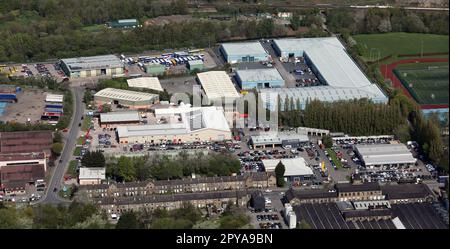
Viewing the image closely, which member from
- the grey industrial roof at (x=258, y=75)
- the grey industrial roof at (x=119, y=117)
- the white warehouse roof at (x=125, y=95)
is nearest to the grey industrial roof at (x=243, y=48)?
the grey industrial roof at (x=258, y=75)

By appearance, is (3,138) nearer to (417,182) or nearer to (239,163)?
(239,163)

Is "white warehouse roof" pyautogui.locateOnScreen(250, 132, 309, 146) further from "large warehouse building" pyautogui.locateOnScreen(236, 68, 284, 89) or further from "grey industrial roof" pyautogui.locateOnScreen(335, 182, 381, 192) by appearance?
"large warehouse building" pyautogui.locateOnScreen(236, 68, 284, 89)

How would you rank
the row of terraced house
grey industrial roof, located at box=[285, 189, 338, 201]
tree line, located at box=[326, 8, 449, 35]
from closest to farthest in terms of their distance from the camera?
the row of terraced house < grey industrial roof, located at box=[285, 189, 338, 201] < tree line, located at box=[326, 8, 449, 35]

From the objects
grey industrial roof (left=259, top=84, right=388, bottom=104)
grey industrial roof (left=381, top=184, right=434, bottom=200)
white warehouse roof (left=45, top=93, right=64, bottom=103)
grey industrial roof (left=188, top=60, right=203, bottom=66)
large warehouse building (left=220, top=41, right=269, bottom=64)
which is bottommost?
grey industrial roof (left=381, top=184, right=434, bottom=200)

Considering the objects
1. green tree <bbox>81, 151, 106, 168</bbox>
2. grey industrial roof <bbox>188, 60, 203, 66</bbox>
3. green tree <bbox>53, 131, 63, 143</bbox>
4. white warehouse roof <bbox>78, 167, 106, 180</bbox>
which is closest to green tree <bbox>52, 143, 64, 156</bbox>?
green tree <bbox>53, 131, 63, 143</bbox>

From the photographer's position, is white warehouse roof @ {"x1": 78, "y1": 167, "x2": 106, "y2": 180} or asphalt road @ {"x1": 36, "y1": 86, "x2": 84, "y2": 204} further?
white warehouse roof @ {"x1": 78, "y1": 167, "x2": 106, "y2": 180}

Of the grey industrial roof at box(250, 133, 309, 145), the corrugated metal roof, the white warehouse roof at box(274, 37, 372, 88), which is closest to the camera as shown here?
the corrugated metal roof

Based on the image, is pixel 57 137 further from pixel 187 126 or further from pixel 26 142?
pixel 187 126

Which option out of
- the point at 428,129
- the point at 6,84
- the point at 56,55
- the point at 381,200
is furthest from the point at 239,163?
the point at 56,55
